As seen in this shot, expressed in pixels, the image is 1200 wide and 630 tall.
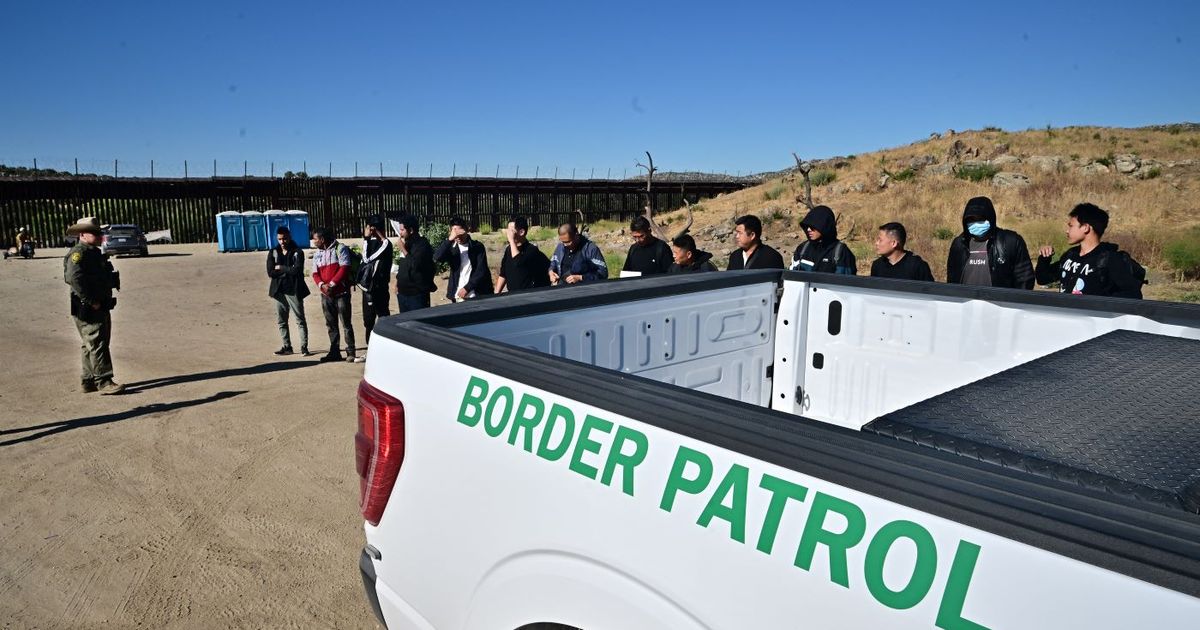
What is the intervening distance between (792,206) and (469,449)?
30.2m

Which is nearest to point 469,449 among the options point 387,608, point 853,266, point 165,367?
point 387,608

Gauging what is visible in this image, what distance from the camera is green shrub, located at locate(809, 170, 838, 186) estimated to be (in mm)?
35969

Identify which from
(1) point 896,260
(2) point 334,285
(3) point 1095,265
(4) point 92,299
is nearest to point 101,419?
(4) point 92,299

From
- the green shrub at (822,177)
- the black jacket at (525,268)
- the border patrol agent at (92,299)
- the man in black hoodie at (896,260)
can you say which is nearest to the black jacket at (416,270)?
Answer: the black jacket at (525,268)

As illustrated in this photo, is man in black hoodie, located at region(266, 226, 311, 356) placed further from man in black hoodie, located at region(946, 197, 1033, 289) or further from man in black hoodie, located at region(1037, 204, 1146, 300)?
man in black hoodie, located at region(1037, 204, 1146, 300)

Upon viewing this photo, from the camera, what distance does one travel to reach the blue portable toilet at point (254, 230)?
27109mm

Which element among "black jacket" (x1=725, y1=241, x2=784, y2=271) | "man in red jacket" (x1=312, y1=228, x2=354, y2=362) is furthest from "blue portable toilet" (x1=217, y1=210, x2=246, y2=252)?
"black jacket" (x1=725, y1=241, x2=784, y2=271)

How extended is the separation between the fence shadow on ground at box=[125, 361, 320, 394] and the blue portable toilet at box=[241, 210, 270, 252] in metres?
20.8

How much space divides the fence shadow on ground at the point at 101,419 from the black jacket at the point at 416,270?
1.95m

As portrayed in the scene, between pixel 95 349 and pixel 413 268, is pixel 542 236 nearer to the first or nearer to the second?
pixel 413 268

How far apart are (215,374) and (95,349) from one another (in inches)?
46.7

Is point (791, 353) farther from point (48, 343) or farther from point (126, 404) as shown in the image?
point (48, 343)

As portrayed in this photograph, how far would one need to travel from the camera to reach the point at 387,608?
2.15m

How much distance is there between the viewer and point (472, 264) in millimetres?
7859
